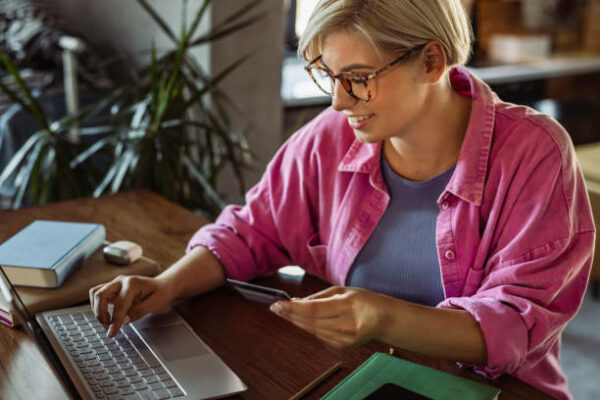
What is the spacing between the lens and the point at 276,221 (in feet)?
4.67

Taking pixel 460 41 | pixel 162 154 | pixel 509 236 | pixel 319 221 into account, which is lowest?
pixel 162 154

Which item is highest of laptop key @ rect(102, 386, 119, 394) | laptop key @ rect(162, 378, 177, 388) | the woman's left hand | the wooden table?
the woman's left hand

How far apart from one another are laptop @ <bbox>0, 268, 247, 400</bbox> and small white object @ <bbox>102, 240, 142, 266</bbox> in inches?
5.6

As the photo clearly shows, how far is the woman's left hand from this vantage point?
94 cm

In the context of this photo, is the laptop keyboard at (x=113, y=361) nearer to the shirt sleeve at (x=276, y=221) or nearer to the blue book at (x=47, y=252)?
the blue book at (x=47, y=252)

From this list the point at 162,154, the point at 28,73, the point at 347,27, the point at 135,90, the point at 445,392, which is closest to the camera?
the point at 445,392

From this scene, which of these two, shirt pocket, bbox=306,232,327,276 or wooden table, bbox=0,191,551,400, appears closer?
wooden table, bbox=0,191,551,400

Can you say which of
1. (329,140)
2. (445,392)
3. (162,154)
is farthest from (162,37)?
(445,392)

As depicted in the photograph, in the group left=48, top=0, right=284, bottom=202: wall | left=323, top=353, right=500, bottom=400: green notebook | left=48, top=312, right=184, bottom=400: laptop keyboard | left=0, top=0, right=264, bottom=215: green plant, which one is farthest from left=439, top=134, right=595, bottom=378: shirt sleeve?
left=48, top=0, right=284, bottom=202: wall

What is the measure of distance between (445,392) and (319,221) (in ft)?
1.87

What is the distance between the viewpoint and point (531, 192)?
1123mm

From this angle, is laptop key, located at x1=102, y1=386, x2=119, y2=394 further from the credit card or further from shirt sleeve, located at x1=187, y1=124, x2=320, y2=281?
shirt sleeve, located at x1=187, y1=124, x2=320, y2=281

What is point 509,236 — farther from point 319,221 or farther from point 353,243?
point 319,221

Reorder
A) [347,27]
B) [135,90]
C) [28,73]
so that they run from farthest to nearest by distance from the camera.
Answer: [28,73]
[135,90]
[347,27]
